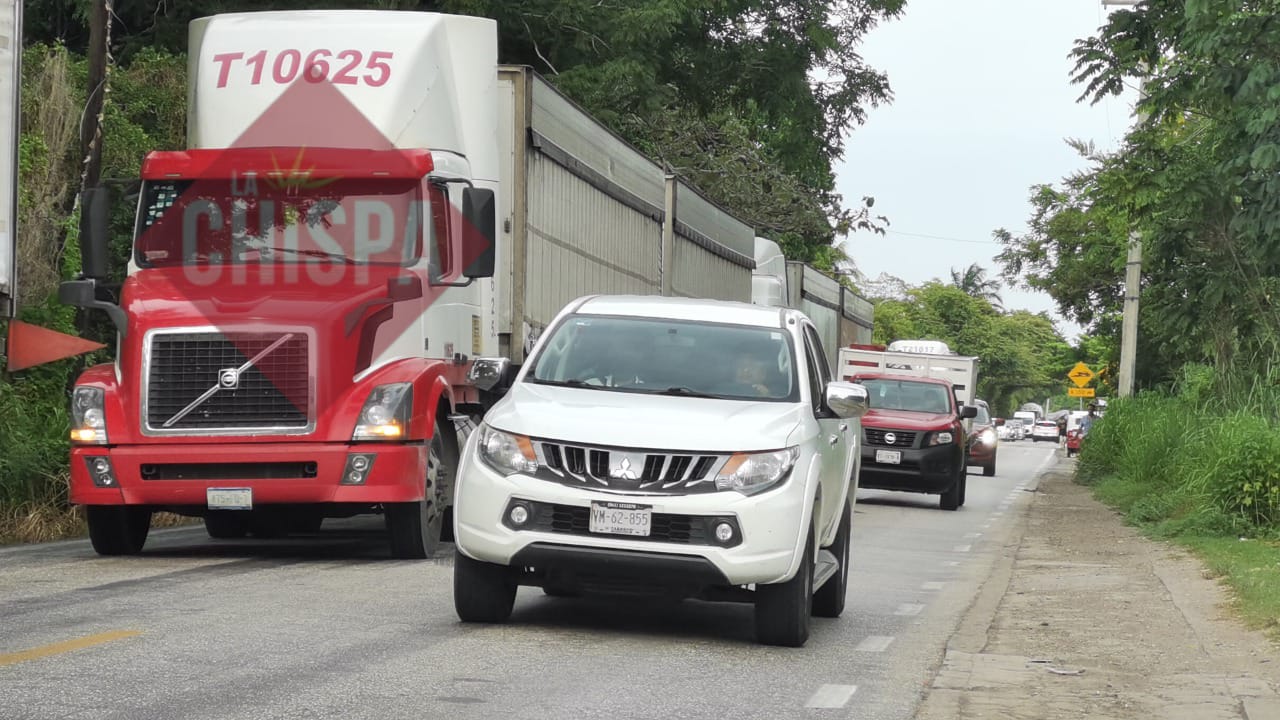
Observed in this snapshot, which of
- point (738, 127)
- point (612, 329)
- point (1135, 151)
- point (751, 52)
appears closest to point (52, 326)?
point (612, 329)

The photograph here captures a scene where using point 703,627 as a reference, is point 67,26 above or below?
above

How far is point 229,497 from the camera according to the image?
1263 centimetres

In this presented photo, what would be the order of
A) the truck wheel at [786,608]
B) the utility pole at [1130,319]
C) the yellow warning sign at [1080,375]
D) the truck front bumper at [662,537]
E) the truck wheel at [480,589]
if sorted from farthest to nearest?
1. the yellow warning sign at [1080,375]
2. the utility pole at [1130,319]
3. the truck wheel at [480,589]
4. the truck wheel at [786,608]
5. the truck front bumper at [662,537]

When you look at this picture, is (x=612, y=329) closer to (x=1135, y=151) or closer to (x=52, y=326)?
(x=52, y=326)

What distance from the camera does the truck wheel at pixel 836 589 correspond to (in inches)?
430

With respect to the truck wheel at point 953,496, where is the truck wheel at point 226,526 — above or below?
above

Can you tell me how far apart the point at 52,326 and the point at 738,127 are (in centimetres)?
2917

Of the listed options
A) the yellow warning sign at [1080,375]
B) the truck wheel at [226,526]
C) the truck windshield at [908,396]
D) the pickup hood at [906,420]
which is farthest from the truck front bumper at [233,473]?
the yellow warning sign at [1080,375]

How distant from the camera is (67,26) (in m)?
33.1

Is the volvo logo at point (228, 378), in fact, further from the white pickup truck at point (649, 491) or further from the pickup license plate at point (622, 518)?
the pickup license plate at point (622, 518)

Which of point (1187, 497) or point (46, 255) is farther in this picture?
point (1187, 497)

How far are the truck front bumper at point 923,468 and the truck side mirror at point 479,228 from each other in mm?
12995

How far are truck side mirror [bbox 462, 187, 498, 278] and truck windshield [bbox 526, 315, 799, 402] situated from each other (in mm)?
2837

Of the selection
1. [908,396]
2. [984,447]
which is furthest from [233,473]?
[984,447]
